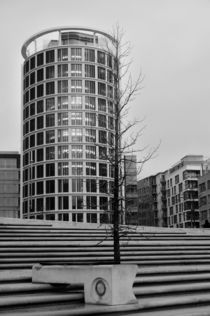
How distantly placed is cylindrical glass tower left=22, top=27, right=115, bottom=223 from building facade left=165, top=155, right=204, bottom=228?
71.8 ft

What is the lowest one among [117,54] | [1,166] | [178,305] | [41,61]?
[178,305]

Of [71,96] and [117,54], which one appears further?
[71,96]

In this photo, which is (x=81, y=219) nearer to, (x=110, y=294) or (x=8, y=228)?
(x=8, y=228)

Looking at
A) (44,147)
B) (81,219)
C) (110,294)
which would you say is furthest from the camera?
(44,147)

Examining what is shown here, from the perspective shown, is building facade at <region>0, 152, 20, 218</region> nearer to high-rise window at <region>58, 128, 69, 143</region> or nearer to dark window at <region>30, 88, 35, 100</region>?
dark window at <region>30, 88, 35, 100</region>

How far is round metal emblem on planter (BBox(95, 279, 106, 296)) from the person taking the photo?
7.60m

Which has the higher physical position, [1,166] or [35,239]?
[1,166]

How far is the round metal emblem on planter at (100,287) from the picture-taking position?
299 inches

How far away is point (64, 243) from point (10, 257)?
2296mm

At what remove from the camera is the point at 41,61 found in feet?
338

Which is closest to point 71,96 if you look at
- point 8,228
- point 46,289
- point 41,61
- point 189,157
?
point 41,61

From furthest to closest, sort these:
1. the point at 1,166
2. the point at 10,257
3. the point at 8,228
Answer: the point at 1,166
the point at 8,228
the point at 10,257

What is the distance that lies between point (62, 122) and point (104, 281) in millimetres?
92344

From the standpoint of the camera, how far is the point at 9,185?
399 feet
